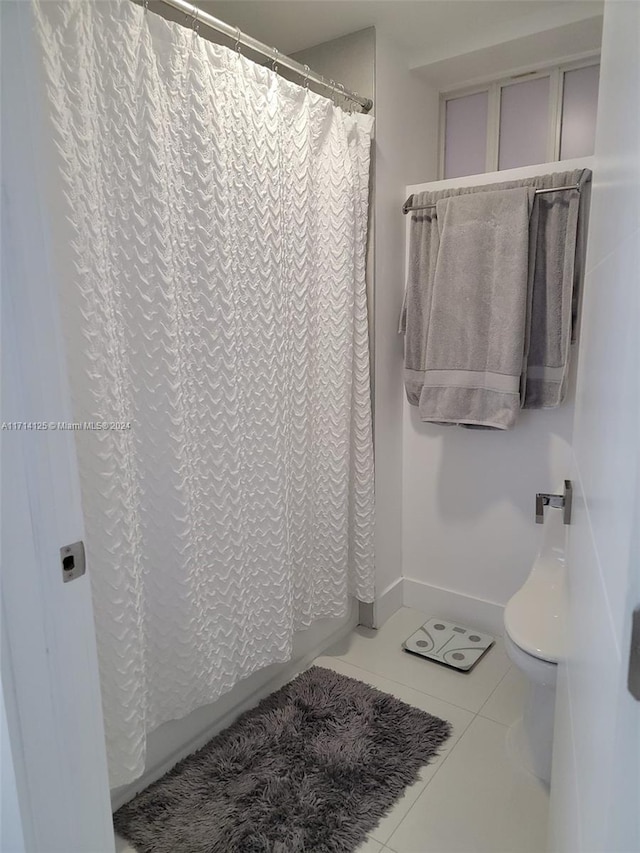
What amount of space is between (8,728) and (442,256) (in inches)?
74.3

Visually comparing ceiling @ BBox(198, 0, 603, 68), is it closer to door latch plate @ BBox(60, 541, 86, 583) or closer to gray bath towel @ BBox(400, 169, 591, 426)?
gray bath towel @ BBox(400, 169, 591, 426)

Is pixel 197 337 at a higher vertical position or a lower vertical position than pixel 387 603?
higher

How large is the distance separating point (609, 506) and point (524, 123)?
2.24m

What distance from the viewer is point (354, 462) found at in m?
2.17

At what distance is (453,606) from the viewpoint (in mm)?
2455

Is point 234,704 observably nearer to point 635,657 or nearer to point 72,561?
point 72,561

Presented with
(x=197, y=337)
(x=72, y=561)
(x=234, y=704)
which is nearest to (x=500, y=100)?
(x=197, y=337)

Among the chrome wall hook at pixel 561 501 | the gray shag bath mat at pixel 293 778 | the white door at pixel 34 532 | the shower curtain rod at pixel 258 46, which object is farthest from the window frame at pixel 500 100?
the gray shag bath mat at pixel 293 778

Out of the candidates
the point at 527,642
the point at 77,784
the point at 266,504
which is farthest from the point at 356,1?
the point at 77,784

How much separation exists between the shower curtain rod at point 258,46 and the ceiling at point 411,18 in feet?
0.76

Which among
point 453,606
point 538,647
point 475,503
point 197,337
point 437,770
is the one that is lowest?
point 437,770

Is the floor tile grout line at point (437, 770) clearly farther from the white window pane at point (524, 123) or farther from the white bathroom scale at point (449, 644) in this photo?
the white window pane at point (524, 123)

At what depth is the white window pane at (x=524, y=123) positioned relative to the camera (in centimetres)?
226

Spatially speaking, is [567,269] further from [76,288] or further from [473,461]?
[76,288]
